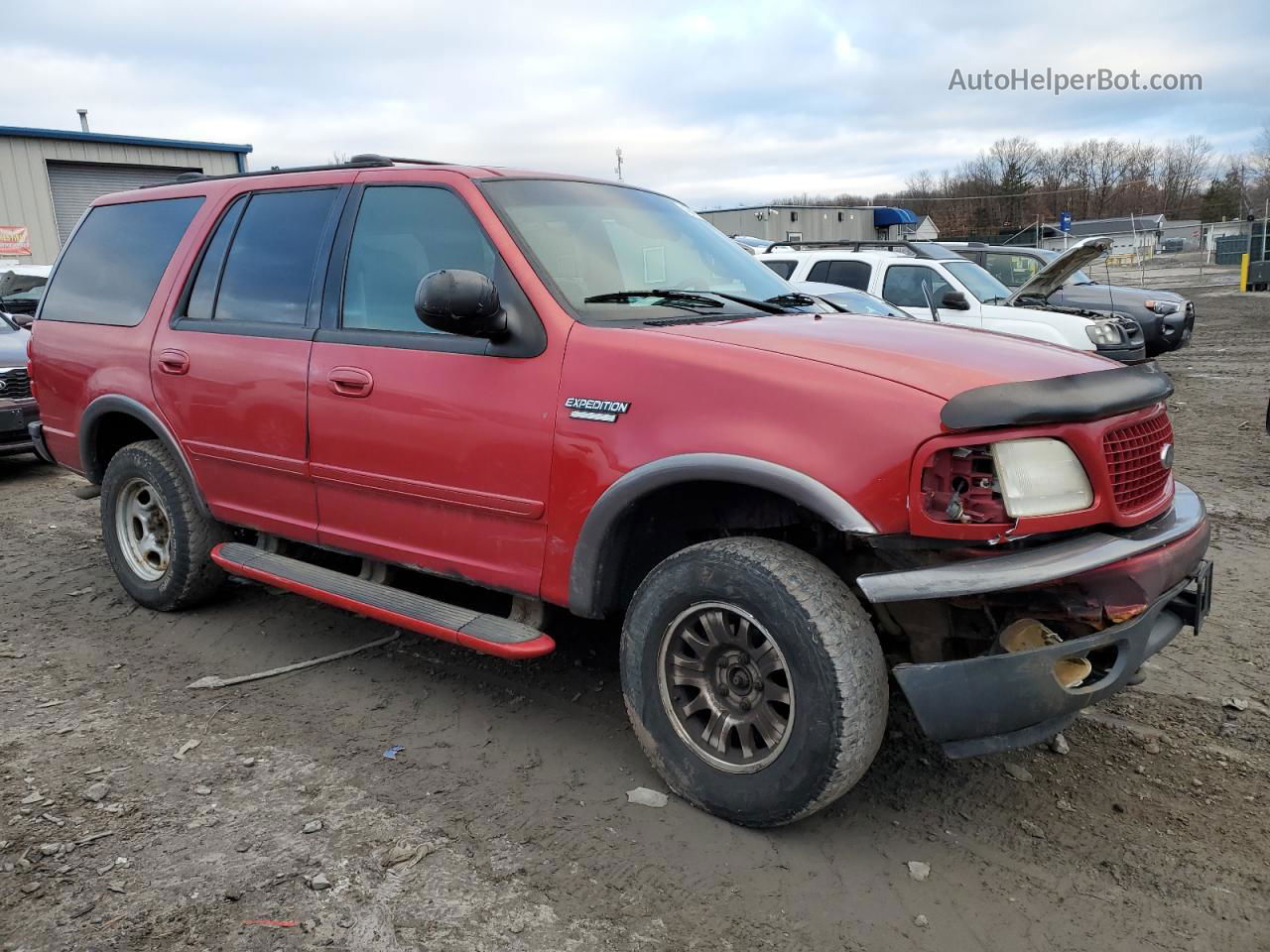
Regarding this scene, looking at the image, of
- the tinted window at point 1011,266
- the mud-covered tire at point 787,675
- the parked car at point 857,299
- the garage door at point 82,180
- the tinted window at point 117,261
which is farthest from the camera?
the garage door at point 82,180

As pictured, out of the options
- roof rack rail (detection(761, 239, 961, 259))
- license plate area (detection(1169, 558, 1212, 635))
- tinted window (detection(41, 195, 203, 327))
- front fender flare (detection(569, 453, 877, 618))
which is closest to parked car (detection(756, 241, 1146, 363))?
roof rack rail (detection(761, 239, 961, 259))

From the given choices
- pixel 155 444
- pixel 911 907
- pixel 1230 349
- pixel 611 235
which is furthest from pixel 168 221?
pixel 1230 349

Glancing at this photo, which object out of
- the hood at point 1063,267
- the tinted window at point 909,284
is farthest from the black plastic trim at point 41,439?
the hood at point 1063,267

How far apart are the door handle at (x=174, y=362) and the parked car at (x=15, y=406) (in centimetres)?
458

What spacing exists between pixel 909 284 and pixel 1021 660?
9.23 m

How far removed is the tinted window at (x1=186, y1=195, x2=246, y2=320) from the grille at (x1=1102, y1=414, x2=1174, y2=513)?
367 cm

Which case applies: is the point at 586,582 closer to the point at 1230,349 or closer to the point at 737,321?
the point at 737,321

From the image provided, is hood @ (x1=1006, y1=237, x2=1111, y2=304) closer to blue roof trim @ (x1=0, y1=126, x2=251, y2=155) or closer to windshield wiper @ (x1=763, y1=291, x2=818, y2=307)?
windshield wiper @ (x1=763, y1=291, x2=818, y2=307)

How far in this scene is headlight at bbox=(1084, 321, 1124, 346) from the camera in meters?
10.4

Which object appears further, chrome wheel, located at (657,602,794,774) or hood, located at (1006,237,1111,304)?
hood, located at (1006,237,1111,304)

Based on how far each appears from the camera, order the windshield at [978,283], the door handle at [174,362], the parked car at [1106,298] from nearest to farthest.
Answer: the door handle at [174,362], the windshield at [978,283], the parked car at [1106,298]

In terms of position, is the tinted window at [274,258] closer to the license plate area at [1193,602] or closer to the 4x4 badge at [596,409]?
the 4x4 badge at [596,409]

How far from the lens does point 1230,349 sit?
1561 centimetres

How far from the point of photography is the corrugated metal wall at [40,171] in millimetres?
19938
